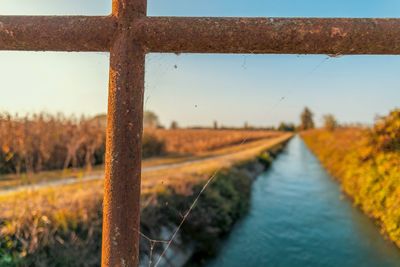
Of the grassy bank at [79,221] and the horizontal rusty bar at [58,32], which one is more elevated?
the horizontal rusty bar at [58,32]

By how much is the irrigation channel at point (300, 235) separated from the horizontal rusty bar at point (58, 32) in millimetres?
3786

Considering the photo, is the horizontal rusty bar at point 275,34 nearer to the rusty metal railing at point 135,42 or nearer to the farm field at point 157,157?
Result: the rusty metal railing at point 135,42

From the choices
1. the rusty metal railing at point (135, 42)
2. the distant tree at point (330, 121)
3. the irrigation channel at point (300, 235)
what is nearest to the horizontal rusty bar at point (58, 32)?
the rusty metal railing at point (135, 42)

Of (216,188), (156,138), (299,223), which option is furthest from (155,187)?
(156,138)

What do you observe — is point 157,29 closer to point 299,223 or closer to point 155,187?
point 155,187

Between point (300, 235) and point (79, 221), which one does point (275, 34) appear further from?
point (300, 235)

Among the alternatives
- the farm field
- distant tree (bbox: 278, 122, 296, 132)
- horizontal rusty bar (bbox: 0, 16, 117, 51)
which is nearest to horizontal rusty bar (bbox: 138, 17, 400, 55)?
horizontal rusty bar (bbox: 0, 16, 117, 51)

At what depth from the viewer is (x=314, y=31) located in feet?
3.69

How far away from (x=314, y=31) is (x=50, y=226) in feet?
15.5

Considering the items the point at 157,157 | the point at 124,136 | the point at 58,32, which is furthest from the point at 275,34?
the point at 157,157

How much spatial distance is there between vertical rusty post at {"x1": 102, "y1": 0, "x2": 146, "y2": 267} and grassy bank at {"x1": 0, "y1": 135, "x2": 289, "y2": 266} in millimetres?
2280

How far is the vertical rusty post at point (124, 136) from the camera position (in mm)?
1130

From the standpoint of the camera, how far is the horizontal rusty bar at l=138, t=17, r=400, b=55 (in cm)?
112

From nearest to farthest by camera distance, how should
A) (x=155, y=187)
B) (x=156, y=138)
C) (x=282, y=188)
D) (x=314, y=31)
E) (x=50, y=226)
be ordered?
(x=314, y=31)
(x=50, y=226)
(x=155, y=187)
(x=282, y=188)
(x=156, y=138)
